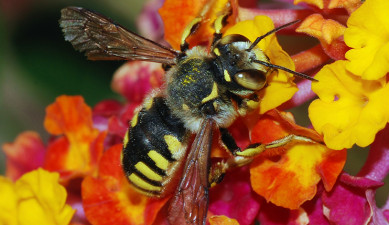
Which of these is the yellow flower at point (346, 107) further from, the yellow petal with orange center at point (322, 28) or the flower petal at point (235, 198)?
the flower petal at point (235, 198)

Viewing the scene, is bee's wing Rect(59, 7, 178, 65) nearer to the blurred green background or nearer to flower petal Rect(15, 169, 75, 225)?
flower petal Rect(15, 169, 75, 225)

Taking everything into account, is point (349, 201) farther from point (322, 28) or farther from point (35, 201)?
point (35, 201)

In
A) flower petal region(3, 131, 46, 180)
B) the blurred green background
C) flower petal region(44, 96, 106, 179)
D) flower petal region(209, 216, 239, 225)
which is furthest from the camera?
the blurred green background

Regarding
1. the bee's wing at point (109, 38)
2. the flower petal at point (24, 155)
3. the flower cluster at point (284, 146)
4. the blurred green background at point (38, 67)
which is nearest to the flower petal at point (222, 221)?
the flower cluster at point (284, 146)

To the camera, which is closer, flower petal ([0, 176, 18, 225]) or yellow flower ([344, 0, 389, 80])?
yellow flower ([344, 0, 389, 80])

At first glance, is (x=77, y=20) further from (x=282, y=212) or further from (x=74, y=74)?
(x=74, y=74)

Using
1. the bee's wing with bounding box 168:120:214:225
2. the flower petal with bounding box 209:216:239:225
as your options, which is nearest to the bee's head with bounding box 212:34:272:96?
the bee's wing with bounding box 168:120:214:225

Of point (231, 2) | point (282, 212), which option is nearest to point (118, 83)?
point (231, 2)
